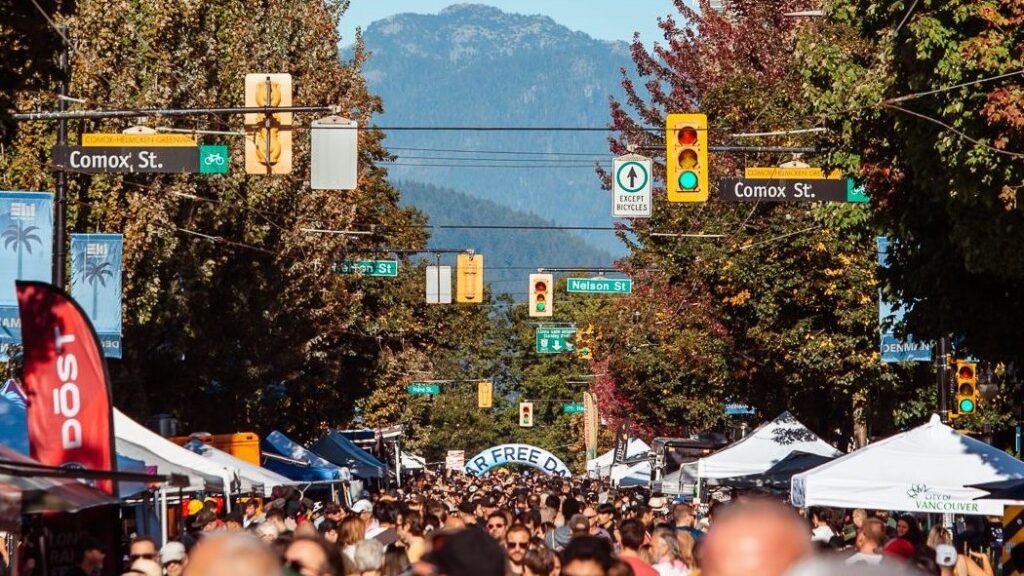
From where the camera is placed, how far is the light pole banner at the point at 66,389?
12945 millimetres

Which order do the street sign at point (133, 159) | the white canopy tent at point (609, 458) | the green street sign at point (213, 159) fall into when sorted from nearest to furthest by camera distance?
1. the street sign at point (133, 159)
2. the green street sign at point (213, 159)
3. the white canopy tent at point (609, 458)

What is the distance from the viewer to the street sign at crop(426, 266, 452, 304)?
4862 cm

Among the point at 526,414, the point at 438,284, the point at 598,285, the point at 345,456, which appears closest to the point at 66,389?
the point at 598,285

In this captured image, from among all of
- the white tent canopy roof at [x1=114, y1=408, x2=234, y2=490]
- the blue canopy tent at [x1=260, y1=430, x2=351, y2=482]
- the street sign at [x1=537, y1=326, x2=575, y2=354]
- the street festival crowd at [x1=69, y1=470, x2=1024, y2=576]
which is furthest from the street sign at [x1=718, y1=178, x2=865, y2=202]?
the street sign at [x1=537, y1=326, x2=575, y2=354]

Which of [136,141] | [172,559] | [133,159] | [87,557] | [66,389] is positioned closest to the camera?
[172,559]

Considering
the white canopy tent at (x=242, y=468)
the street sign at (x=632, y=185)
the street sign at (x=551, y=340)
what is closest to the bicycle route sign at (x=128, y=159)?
the white canopy tent at (x=242, y=468)

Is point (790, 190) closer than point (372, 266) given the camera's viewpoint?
Yes

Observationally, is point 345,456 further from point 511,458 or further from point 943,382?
point 511,458

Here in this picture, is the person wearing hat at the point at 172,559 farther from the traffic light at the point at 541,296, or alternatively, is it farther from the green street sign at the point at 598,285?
the traffic light at the point at 541,296

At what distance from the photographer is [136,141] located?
20078 millimetres

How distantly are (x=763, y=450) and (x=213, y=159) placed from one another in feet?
40.3

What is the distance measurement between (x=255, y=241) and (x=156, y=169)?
1369 cm

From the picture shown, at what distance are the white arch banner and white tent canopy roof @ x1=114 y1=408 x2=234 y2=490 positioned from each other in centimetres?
5151

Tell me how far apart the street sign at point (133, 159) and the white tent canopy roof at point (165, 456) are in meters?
2.82
